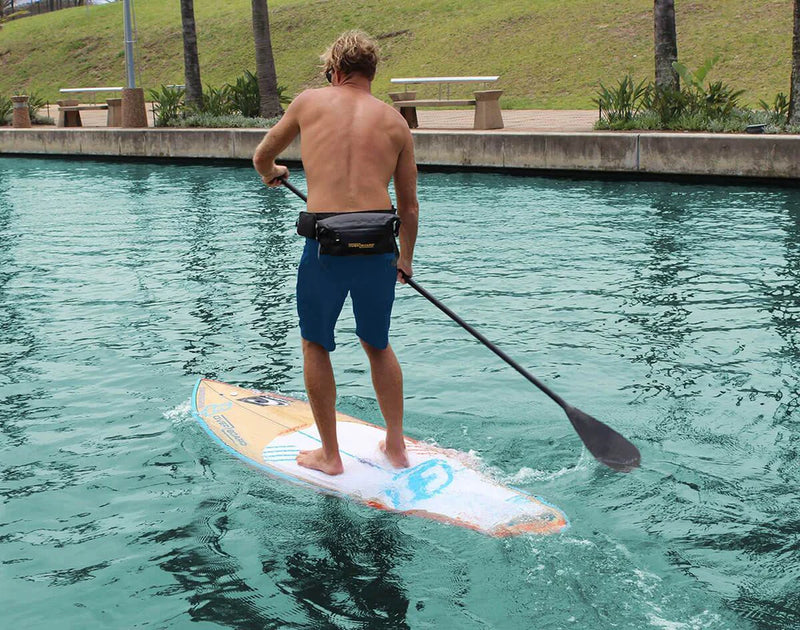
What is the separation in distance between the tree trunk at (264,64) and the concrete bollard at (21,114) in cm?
569

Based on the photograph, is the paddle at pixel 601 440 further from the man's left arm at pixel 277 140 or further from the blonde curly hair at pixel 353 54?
the blonde curly hair at pixel 353 54

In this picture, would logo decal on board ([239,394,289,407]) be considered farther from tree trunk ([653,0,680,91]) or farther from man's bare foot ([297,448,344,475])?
tree trunk ([653,0,680,91])

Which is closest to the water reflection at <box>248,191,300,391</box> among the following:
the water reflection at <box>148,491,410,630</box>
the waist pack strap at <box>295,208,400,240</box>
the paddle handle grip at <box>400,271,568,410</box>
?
the paddle handle grip at <box>400,271,568,410</box>

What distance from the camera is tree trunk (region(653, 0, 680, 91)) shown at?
1620cm

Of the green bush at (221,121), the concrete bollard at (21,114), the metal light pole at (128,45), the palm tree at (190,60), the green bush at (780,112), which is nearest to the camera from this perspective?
the green bush at (780,112)

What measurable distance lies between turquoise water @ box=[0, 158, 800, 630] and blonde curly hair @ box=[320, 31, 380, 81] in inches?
76.5

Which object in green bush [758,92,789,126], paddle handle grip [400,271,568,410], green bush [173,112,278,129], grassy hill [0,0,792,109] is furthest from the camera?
grassy hill [0,0,792,109]

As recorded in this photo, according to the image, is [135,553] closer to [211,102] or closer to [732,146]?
[732,146]

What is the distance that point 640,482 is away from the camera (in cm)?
493

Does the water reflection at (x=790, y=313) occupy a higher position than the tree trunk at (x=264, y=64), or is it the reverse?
the tree trunk at (x=264, y=64)

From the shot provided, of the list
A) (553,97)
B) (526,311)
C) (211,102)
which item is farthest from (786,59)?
(526,311)

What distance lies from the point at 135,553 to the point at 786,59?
72.2ft

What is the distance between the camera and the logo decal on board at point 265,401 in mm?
5898

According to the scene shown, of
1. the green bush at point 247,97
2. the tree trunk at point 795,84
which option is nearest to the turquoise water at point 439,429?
the tree trunk at point 795,84
